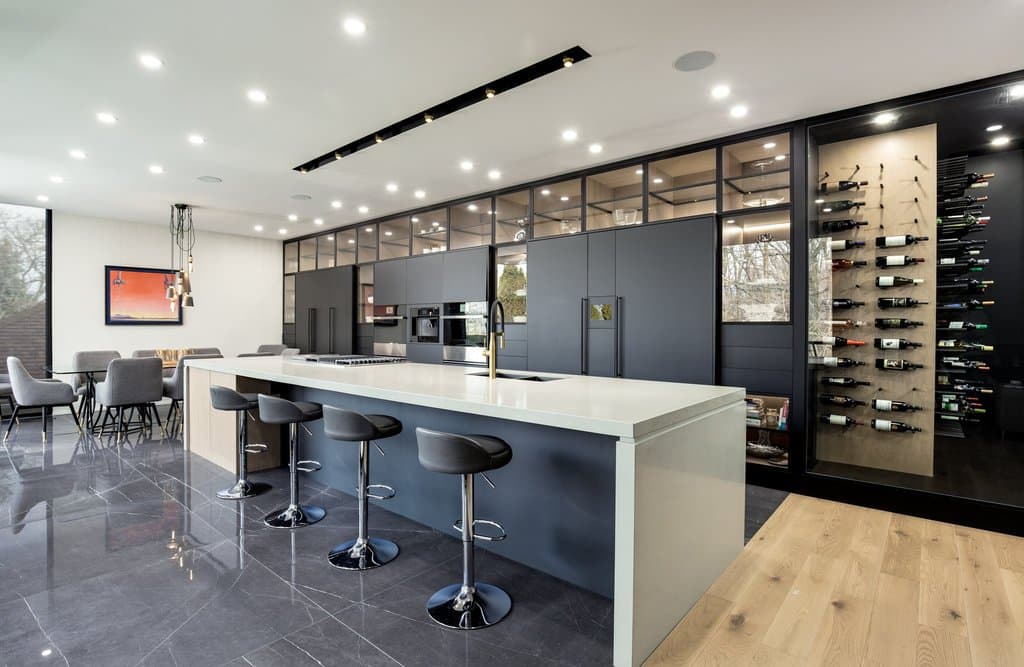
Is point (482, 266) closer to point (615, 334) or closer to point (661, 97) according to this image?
point (615, 334)

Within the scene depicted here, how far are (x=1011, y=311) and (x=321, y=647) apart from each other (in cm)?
493

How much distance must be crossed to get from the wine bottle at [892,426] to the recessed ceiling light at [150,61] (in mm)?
5556

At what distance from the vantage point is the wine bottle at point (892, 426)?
3758 millimetres

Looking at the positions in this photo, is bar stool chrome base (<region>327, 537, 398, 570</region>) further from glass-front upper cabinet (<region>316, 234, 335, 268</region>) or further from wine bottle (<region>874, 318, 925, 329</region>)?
glass-front upper cabinet (<region>316, 234, 335, 268</region>)

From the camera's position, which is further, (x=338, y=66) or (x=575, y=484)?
(x=338, y=66)

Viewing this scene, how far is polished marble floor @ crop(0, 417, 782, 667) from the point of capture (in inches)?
71.1

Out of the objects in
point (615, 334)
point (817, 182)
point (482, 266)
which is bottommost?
point (615, 334)

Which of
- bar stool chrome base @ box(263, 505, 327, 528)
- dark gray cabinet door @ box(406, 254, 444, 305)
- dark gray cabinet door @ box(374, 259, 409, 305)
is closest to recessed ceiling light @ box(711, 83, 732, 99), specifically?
bar stool chrome base @ box(263, 505, 327, 528)

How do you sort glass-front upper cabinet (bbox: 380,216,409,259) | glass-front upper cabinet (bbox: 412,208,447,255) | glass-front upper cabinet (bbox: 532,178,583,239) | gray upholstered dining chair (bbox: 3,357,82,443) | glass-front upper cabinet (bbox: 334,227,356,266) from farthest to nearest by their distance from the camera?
1. glass-front upper cabinet (bbox: 334,227,356,266)
2. glass-front upper cabinet (bbox: 380,216,409,259)
3. glass-front upper cabinet (bbox: 412,208,447,255)
4. gray upholstered dining chair (bbox: 3,357,82,443)
5. glass-front upper cabinet (bbox: 532,178,583,239)

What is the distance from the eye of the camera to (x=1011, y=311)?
12.0ft

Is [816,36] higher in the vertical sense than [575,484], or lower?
higher

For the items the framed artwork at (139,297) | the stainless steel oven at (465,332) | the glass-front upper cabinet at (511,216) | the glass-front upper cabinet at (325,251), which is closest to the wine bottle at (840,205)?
the glass-front upper cabinet at (511,216)

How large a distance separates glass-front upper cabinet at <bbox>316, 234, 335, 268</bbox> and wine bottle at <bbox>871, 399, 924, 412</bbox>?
7547 mm

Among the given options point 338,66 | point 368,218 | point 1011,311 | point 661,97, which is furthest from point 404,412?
point 368,218
